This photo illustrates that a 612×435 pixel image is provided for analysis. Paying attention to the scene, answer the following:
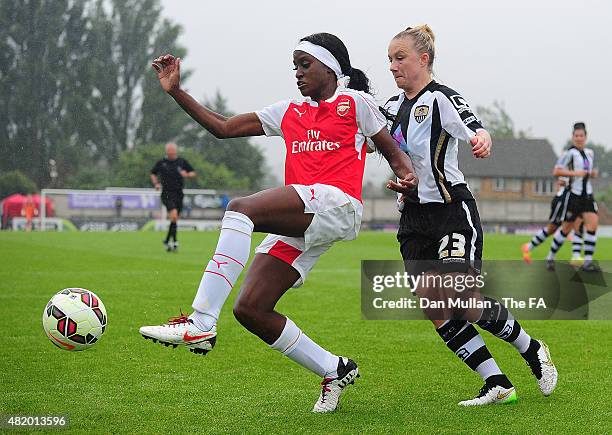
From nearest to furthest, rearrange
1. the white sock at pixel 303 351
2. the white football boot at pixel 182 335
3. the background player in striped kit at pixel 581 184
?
the white football boot at pixel 182 335, the white sock at pixel 303 351, the background player in striped kit at pixel 581 184

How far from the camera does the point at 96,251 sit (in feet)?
67.2

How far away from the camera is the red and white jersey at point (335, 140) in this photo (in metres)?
4.82

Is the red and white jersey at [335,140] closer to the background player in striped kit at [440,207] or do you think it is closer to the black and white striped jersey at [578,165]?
the background player in striped kit at [440,207]

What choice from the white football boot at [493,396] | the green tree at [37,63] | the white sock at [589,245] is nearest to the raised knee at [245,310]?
the white football boot at [493,396]

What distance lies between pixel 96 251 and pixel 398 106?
631 inches

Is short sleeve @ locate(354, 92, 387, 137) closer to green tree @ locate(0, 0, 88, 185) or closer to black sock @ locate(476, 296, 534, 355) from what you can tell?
black sock @ locate(476, 296, 534, 355)

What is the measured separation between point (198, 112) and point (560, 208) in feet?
35.9

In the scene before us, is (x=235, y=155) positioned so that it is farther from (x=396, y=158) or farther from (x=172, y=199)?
(x=396, y=158)

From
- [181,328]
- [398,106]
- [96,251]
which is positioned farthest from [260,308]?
[96,251]

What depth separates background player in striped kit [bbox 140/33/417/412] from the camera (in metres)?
4.59

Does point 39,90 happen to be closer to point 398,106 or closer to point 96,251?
point 96,251

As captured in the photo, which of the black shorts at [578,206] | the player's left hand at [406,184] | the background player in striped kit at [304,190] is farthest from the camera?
the black shorts at [578,206]

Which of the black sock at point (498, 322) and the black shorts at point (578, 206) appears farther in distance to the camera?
the black shorts at point (578, 206)

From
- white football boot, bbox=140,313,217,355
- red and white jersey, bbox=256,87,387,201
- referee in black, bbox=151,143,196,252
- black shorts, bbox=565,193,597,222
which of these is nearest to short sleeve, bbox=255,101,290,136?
red and white jersey, bbox=256,87,387,201
